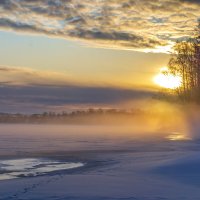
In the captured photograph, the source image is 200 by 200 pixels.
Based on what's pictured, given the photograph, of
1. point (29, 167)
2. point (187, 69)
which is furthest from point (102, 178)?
point (187, 69)

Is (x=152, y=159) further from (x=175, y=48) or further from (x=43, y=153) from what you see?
(x=175, y=48)

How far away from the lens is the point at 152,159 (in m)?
19.3

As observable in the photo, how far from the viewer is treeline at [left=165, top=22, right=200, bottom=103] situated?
51.7 m

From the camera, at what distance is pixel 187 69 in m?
54.5

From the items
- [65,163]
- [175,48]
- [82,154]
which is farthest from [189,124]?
[65,163]

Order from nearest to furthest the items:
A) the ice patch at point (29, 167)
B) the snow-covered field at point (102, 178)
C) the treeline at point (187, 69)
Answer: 1. the snow-covered field at point (102, 178)
2. the ice patch at point (29, 167)
3. the treeline at point (187, 69)

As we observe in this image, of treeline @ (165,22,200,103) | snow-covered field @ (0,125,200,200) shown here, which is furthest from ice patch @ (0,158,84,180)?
treeline @ (165,22,200,103)

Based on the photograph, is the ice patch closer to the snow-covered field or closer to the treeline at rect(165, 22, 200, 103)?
the snow-covered field

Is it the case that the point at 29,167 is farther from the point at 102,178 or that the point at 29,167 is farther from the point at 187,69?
the point at 187,69

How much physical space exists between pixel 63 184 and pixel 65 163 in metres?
5.87

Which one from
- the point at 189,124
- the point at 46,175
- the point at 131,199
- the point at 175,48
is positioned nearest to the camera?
the point at 131,199

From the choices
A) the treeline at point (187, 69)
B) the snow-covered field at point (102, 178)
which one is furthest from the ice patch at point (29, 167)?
the treeline at point (187, 69)

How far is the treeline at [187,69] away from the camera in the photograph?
51656mm

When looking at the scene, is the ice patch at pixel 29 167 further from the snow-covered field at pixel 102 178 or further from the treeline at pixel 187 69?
the treeline at pixel 187 69
